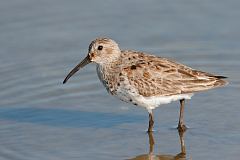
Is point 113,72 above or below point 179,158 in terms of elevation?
above

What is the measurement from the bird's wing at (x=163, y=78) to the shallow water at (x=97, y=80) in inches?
27.7

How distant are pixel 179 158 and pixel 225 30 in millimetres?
4836

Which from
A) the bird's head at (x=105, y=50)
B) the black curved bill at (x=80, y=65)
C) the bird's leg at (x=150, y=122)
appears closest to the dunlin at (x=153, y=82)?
the bird's leg at (x=150, y=122)

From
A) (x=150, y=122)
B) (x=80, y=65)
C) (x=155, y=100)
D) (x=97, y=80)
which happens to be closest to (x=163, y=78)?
(x=155, y=100)

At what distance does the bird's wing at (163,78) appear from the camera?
1305 centimetres

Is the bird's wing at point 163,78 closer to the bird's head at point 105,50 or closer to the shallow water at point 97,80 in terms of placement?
the bird's head at point 105,50

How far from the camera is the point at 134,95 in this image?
13.0 m

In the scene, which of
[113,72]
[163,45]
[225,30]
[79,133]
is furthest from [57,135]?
[225,30]

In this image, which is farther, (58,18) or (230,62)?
(58,18)

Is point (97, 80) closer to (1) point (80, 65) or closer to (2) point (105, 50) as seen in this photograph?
→ (1) point (80, 65)

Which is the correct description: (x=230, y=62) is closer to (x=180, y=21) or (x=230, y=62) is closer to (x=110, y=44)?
(x=180, y=21)

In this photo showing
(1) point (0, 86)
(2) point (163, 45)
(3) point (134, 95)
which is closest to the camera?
(3) point (134, 95)

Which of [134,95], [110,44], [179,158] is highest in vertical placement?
[110,44]

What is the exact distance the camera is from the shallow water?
499 inches
